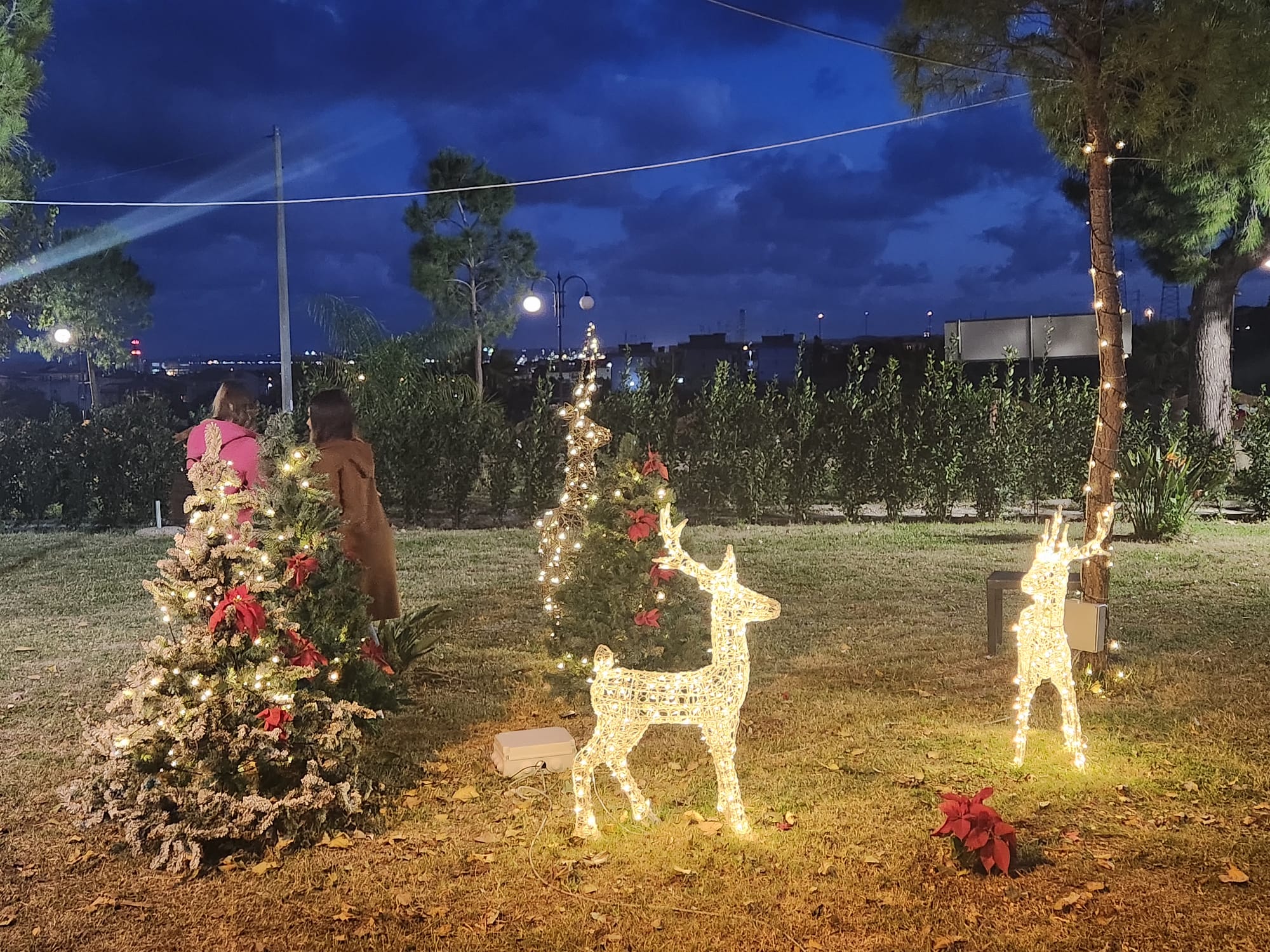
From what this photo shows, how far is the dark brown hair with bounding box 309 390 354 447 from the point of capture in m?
5.57

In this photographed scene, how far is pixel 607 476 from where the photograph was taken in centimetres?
570

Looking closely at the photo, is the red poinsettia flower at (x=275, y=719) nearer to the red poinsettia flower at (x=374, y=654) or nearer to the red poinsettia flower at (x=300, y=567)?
the red poinsettia flower at (x=300, y=567)

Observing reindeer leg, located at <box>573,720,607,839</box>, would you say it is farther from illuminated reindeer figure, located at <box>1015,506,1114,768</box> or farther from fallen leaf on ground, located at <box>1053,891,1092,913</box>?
illuminated reindeer figure, located at <box>1015,506,1114,768</box>

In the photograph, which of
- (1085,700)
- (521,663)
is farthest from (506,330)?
(1085,700)

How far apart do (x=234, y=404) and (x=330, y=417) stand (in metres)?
0.50

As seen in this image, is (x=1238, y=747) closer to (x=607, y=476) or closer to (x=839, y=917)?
(x=839, y=917)

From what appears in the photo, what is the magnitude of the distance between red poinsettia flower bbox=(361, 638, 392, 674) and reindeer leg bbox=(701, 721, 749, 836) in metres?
1.97

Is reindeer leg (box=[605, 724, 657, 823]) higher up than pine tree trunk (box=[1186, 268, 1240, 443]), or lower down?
lower down

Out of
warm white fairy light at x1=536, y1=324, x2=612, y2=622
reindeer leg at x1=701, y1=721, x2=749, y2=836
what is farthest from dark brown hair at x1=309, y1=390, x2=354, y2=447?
reindeer leg at x1=701, y1=721, x2=749, y2=836

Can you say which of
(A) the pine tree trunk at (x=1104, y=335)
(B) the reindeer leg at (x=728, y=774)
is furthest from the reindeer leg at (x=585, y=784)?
(A) the pine tree trunk at (x=1104, y=335)

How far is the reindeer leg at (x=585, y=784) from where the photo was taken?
388cm

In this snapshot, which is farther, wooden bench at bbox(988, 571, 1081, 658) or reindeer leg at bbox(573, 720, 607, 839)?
wooden bench at bbox(988, 571, 1081, 658)

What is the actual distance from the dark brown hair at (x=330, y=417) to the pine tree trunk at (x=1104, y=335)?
13.6 ft

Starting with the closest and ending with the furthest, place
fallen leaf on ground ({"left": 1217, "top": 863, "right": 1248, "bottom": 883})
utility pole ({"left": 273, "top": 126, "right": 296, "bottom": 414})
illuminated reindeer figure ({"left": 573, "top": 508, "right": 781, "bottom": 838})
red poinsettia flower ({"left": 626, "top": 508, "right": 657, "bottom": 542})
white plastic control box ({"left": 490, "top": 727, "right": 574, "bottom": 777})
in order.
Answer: fallen leaf on ground ({"left": 1217, "top": 863, "right": 1248, "bottom": 883}) → illuminated reindeer figure ({"left": 573, "top": 508, "right": 781, "bottom": 838}) → white plastic control box ({"left": 490, "top": 727, "right": 574, "bottom": 777}) → red poinsettia flower ({"left": 626, "top": 508, "right": 657, "bottom": 542}) → utility pole ({"left": 273, "top": 126, "right": 296, "bottom": 414})
